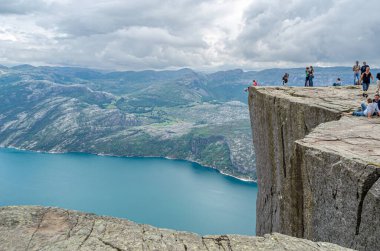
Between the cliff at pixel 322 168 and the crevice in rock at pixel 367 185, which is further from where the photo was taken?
the cliff at pixel 322 168

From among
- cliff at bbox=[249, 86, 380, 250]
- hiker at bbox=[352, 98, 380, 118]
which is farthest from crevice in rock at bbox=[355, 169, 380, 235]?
hiker at bbox=[352, 98, 380, 118]

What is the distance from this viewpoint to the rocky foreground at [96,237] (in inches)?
390

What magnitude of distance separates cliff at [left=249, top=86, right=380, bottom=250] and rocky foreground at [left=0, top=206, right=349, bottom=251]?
10.3 ft

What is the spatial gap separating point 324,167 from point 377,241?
3713 mm

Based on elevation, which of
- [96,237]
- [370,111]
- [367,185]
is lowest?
[96,237]

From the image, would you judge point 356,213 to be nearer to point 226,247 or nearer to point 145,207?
point 226,247

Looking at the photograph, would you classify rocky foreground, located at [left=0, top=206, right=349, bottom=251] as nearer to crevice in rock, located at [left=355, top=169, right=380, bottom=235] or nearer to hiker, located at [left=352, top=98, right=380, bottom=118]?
crevice in rock, located at [left=355, top=169, right=380, bottom=235]

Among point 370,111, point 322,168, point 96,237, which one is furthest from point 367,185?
point 370,111

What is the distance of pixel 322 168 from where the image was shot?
49.4 ft

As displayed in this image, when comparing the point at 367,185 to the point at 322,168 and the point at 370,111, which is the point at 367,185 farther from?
the point at 370,111

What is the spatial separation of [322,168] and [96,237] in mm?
9964

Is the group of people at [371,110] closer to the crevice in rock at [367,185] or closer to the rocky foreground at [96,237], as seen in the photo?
the crevice in rock at [367,185]

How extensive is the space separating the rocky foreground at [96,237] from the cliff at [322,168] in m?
3.14

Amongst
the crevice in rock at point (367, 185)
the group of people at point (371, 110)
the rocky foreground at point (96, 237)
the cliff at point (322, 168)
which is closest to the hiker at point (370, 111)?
the group of people at point (371, 110)
